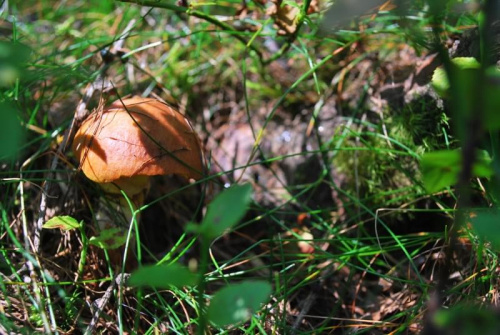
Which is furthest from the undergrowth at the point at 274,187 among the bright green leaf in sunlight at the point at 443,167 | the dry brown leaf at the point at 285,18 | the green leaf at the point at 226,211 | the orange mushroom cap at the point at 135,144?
the green leaf at the point at 226,211

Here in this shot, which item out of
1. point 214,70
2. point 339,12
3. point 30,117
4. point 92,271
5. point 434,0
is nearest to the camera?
point 434,0

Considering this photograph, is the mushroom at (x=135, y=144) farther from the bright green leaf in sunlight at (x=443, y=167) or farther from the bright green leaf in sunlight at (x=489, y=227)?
the bright green leaf in sunlight at (x=489, y=227)

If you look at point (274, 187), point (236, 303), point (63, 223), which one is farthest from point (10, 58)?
point (274, 187)

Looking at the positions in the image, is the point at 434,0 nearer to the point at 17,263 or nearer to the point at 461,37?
the point at 461,37

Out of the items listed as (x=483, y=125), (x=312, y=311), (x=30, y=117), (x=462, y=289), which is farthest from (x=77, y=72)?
(x=462, y=289)

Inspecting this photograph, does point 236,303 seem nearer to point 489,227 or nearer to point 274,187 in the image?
point 489,227

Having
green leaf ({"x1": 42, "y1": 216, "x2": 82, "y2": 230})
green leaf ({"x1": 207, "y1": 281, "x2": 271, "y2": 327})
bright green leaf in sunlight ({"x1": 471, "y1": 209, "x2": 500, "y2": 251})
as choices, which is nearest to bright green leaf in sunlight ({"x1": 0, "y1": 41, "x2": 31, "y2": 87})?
green leaf ({"x1": 207, "y1": 281, "x2": 271, "y2": 327})
